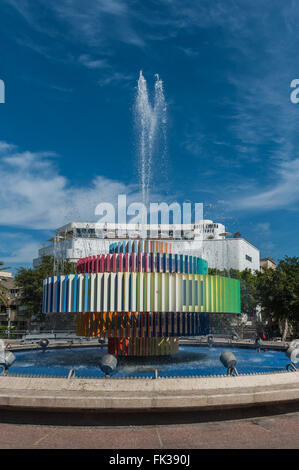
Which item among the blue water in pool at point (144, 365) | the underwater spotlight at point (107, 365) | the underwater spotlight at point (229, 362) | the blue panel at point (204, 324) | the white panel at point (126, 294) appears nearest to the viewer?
the underwater spotlight at point (107, 365)

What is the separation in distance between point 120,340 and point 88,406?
899 cm

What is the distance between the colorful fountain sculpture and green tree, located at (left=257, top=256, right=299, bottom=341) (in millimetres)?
23459

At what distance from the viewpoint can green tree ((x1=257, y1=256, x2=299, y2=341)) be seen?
127ft

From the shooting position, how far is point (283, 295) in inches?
1540

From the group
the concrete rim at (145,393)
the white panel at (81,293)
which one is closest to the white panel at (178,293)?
the white panel at (81,293)

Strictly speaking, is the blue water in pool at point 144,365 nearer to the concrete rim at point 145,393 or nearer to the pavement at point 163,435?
the concrete rim at point 145,393

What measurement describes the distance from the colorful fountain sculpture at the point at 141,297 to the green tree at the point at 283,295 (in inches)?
924

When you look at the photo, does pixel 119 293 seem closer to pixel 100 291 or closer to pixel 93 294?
pixel 100 291

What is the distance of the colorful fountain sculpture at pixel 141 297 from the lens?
14.3m

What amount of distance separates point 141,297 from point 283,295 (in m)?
28.2

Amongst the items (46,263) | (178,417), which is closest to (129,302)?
(178,417)

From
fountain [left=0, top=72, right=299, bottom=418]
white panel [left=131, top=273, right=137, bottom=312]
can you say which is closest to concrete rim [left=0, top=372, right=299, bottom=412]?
fountain [left=0, top=72, right=299, bottom=418]
